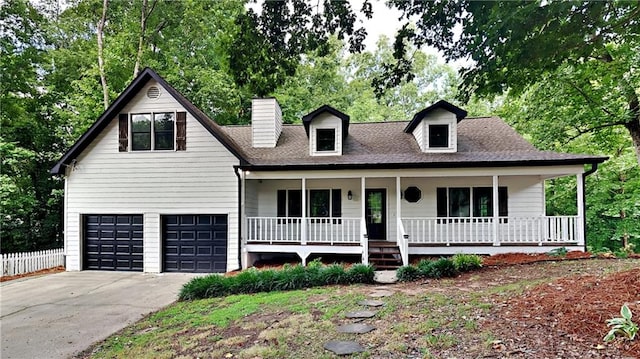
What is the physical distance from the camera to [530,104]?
46.6ft

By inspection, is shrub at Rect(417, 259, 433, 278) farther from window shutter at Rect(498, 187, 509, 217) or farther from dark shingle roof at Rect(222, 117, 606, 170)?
window shutter at Rect(498, 187, 509, 217)

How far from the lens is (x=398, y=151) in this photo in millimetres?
12031

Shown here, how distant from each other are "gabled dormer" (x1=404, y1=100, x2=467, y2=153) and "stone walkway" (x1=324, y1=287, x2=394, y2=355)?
6534mm

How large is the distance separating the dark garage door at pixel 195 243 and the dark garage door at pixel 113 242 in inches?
37.0

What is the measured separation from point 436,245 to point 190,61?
55.1 feet

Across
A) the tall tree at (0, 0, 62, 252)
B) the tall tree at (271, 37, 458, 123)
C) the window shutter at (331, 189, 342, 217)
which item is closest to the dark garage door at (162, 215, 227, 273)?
the window shutter at (331, 189, 342, 217)

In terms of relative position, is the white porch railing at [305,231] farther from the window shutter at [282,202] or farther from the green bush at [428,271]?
the green bush at [428,271]

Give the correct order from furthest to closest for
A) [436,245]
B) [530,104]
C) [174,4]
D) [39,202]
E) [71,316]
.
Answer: [174,4] < [39,202] < [530,104] < [436,245] < [71,316]

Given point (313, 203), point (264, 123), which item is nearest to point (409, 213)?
point (313, 203)

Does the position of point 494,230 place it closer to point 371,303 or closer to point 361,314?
point 371,303

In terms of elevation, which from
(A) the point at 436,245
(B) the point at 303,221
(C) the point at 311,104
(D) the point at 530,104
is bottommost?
(A) the point at 436,245

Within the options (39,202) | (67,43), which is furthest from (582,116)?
(67,43)

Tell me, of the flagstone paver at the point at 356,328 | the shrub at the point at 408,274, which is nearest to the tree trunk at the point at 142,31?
the shrub at the point at 408,274

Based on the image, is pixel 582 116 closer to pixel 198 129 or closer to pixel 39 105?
pixel 198 129
